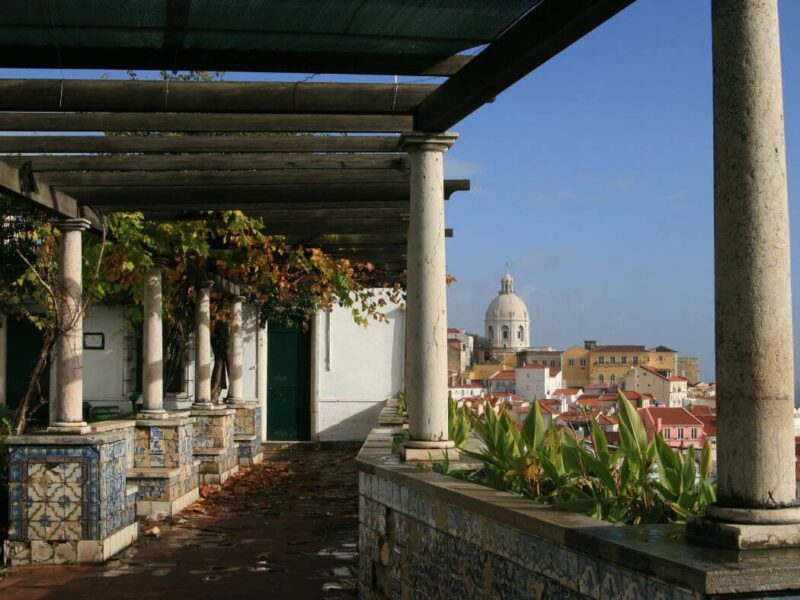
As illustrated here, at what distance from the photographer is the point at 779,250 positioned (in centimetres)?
302

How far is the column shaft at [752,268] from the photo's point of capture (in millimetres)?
2977

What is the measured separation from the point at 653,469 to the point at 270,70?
2.93 metres

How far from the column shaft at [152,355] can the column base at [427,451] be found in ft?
17.1

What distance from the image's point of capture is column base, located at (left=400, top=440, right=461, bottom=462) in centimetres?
592

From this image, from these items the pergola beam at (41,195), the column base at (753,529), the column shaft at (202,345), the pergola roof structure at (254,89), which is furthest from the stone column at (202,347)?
the column base at (753,529)

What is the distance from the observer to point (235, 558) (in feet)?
26.9

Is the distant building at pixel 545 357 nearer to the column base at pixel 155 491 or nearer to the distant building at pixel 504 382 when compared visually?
the distant building at pixel 504 382

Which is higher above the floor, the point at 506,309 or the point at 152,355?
the point at 506,309

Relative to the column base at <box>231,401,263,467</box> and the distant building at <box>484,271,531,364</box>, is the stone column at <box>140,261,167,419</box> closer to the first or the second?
the column base at <box>231,401,263,467</box>

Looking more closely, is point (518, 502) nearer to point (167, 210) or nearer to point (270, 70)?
point (270, 70)

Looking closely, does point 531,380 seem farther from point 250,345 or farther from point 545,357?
point 250,345

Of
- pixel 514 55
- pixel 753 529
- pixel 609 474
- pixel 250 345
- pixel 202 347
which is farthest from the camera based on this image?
pixel 250 345

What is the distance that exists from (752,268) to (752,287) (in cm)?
6

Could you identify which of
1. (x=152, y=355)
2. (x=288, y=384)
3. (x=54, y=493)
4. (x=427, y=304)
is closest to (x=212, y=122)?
(x=427, y=304)
